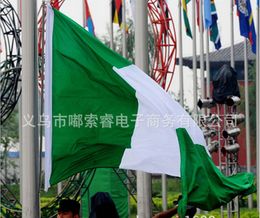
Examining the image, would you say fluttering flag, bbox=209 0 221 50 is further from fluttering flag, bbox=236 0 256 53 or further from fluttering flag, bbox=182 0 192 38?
fluttering flag, bbox=236 0 256 53

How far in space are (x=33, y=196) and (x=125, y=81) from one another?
136cm

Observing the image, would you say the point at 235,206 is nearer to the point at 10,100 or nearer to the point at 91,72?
the point at 10,100

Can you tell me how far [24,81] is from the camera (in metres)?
8.12

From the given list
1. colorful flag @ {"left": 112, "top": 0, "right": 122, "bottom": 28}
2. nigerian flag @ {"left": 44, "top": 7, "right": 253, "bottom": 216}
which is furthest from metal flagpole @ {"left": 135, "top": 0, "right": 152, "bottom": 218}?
colorful flag @ {"left": 112, "top": 0, "right": 122, "bottom": 28}

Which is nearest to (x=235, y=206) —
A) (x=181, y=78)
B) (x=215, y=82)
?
(x=215, y=82)

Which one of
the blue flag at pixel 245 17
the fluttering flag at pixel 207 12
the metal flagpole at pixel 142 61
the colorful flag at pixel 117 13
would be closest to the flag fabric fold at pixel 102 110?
the metal flagpole at pixel 142 61

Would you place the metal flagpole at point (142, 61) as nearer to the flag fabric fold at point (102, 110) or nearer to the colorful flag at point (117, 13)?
the flag fabric fold at point (102, 110)

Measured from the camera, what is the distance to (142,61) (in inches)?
396

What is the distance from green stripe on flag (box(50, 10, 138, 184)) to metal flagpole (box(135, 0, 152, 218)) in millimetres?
1305

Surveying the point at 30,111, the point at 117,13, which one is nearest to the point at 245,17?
the point at 117,13

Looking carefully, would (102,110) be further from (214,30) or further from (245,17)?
(214,30)

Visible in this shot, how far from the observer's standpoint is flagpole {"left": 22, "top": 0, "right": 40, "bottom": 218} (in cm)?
800

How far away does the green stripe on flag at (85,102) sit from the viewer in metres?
8.36

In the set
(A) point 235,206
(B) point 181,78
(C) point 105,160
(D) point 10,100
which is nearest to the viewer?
(C) point 105,160
